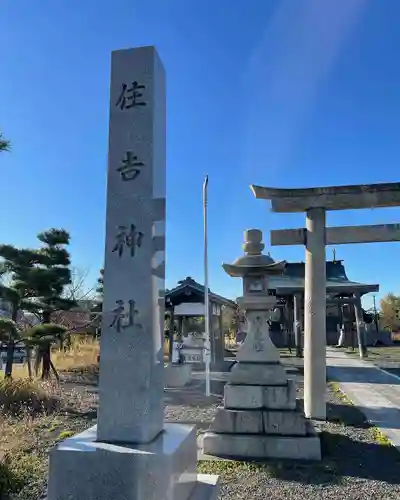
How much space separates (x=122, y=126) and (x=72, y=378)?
434 inches

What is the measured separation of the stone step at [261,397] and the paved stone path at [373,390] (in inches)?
66.2

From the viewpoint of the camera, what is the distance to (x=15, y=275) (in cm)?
1116

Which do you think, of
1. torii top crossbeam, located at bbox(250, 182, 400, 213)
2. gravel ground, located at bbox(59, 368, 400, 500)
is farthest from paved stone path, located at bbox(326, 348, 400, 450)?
torii top crossbeam, located at bbox(250, 182, 400, 213)

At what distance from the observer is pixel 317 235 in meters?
7.37

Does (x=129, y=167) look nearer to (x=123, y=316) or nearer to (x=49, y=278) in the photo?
(x=123, y=316)

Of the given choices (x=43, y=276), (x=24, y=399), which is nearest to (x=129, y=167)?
(x=24, y=399)

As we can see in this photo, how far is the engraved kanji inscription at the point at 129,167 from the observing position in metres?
3.20

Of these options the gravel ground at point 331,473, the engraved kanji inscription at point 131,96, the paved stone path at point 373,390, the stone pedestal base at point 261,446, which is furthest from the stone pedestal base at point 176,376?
the engraved kanji inscription at point 131,96

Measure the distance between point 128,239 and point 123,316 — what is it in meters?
0.56

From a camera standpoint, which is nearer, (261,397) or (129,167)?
(129,167)

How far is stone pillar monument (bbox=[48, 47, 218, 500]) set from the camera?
2.59m

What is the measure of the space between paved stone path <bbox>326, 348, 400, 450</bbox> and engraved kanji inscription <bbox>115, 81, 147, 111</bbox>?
549 centimetres

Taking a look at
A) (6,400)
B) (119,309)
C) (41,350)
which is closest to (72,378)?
(41,350)

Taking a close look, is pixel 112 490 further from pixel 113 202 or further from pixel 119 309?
pixel 113 202
